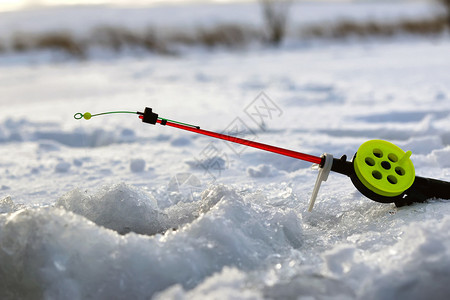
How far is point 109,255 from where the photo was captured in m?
1.59

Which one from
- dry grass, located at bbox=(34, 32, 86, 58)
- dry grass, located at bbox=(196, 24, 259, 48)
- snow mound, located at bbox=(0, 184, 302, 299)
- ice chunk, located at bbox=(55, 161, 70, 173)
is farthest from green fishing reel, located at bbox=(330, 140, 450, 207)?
dry grass, located at bbox=(196, 24, 259, 48)

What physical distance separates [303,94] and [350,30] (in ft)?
28.5

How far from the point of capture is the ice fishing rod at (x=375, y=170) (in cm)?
186

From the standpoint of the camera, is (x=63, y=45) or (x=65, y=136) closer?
(x=65, y=136)

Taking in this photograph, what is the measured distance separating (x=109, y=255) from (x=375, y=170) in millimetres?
1019

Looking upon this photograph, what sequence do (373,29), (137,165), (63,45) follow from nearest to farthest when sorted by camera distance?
(137,165) < (63,45) < (373,29)

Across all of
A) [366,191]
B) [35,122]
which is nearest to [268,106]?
[35,122]

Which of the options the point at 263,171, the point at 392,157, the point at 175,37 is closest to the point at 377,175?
the point at 392,157

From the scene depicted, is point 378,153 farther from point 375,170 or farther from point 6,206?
point 6,206

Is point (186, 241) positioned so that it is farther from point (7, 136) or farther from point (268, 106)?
point (268, 106)

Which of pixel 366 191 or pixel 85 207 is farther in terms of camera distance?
pixel 85 207

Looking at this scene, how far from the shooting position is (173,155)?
10.5ft

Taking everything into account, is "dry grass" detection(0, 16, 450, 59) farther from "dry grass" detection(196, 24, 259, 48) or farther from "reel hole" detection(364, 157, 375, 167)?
"reel hole" detection(364, 157, 375, 167)

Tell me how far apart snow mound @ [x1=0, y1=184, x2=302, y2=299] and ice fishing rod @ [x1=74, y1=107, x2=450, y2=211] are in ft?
1.01
